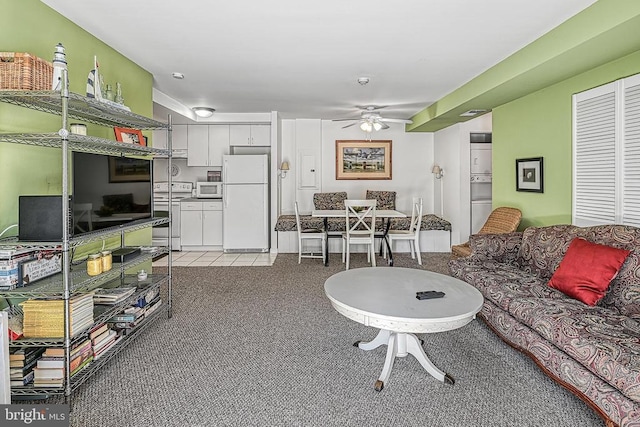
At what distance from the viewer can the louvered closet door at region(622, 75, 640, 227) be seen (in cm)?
278

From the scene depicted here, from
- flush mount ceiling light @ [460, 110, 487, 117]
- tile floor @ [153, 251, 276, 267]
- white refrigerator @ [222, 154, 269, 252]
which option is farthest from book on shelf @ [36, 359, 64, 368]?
flush mount ceiling light @ [460, 110, 487, 117]

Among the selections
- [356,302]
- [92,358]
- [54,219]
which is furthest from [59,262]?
[356,302]

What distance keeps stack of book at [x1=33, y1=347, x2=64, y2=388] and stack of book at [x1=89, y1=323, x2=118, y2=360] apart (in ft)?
0.83

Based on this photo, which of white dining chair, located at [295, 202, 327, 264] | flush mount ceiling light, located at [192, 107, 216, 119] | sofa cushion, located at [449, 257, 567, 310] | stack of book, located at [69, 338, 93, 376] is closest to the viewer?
stack of book, located at [69, 338, 93, 376]

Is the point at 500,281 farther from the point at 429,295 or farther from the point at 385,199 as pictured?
the point at 385,199

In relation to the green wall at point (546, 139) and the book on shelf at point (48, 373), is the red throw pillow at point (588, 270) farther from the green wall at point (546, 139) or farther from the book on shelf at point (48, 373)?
the book on shelf at point (48, 373)

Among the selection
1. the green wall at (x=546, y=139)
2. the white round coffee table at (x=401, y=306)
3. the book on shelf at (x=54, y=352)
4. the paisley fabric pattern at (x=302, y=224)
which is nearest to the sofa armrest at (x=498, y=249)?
the green wall at (x=546, y=139)

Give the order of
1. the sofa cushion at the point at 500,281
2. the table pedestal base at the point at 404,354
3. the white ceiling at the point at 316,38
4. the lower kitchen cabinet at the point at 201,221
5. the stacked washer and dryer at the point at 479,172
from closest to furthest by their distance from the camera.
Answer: the table pedestal base at the point at 404,354, the white ceiling at the point at 316,38, the sofa cushion at the point at 500,281, the stacked washer and dryer at the point at 479,172, the lower kitchen cabinet at the point at 201,221

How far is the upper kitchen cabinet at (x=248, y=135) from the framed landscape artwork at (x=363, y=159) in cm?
142

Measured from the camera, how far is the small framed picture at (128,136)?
9.93 ft

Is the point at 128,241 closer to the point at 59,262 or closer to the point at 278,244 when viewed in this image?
the point at 59,262

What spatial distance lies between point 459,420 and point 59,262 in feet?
8.44

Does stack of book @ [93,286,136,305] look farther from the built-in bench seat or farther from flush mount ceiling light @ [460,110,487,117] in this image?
flush mount ceiling light @ [460,110,487,117]

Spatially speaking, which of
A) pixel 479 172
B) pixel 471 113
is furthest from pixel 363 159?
pixel 471 113
